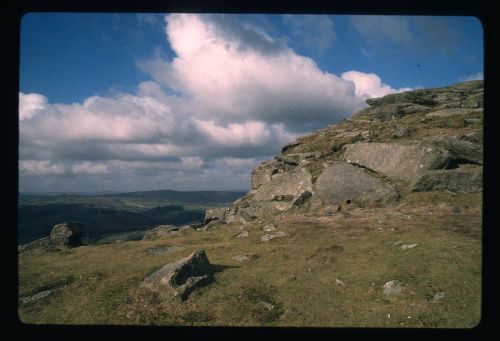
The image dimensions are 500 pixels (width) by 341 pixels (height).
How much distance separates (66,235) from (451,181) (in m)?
43.2

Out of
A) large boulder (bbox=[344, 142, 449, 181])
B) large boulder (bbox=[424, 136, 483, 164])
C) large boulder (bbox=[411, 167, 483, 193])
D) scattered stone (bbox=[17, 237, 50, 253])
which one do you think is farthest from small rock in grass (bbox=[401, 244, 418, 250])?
scattered stone (bbox=[17, 237, 50, 253])

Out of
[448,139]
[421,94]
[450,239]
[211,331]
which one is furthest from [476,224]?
[421,94]

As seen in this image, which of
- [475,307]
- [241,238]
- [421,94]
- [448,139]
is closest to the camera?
[475,307]

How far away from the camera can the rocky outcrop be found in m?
36.6

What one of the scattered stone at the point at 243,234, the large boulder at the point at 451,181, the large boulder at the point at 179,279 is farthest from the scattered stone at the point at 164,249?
the large boulder at the point at 451,181

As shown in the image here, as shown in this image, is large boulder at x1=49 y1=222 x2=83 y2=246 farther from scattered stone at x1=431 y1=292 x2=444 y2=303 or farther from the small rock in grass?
scattered stone at x1=431 y1=292 x2=444 y2=303

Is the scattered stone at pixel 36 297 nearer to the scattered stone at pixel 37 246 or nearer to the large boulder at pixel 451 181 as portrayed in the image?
the scattered stone at pixel 37 246

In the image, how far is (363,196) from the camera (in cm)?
3775

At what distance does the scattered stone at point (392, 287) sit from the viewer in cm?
1682

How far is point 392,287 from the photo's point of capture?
17.2 m

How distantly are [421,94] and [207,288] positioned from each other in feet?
241

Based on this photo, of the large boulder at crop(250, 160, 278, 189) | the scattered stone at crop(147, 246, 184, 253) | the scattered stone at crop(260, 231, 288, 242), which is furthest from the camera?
the large boulder at crop(250, 160, 278, 189)

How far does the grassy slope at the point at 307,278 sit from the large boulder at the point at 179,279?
609 millimetres
